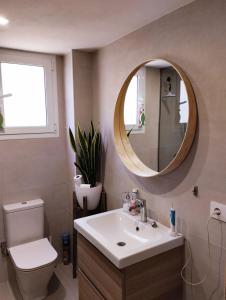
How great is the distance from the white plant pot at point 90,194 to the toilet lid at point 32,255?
0.52 metres

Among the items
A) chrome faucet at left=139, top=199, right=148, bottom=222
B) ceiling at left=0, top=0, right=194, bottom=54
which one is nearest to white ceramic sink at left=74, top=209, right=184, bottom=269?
chrome faucet at left=139, top=199, right=148, bottom=222

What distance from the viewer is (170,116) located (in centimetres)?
164

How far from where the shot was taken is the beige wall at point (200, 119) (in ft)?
4.26

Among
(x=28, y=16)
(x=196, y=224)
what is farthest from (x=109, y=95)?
(x=196, y=224)

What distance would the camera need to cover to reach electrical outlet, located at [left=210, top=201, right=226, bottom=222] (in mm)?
1312

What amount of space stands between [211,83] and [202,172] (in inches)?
20.1

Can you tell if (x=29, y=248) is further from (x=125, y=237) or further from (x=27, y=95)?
(x=27, y=95)

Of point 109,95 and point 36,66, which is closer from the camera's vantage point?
point 109,95

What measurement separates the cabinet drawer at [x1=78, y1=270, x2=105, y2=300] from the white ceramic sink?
344mm

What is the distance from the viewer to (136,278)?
141cm

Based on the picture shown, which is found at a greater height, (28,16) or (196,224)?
(28,16)

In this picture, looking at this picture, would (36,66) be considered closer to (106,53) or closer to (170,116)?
(106,53)

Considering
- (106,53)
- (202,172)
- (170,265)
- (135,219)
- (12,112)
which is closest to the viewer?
(202,172)

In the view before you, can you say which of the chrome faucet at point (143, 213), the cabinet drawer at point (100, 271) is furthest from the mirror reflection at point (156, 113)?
the cabinet drawer at point (100, 271)
